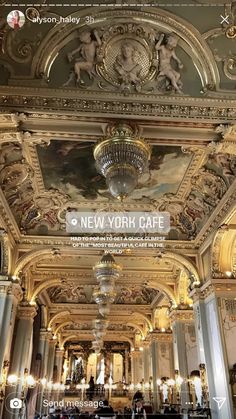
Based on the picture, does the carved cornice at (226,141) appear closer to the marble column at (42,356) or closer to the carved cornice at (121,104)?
the carved cornice at (121,104)

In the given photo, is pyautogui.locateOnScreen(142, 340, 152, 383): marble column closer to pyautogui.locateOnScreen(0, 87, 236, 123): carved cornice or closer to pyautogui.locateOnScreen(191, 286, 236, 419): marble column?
pyautogui.locateOnScreen(191, 286, 236, 419): marble column

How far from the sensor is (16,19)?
5.82 meters

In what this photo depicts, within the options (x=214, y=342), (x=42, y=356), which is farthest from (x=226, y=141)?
(x=42, y=356)

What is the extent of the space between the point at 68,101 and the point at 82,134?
818 mm

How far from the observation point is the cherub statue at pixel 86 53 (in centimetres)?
615

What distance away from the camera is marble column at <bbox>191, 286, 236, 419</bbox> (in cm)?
893

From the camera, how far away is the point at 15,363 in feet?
39.6

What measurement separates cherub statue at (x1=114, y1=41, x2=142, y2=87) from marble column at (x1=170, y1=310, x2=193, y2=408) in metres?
9.98

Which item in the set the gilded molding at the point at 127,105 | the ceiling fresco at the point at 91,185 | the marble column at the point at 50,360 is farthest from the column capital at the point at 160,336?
the gilded molding at the point at 127,105

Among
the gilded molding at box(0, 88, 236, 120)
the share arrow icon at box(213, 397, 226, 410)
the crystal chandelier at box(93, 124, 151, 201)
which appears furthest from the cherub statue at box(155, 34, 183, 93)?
the share arrow icon at box(213, 397, 226, 410)

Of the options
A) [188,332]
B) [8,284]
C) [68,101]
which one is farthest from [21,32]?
[188,332]

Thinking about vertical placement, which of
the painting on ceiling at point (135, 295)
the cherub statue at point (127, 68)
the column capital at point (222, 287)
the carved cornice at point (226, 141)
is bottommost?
the column capital at point (222, 287)

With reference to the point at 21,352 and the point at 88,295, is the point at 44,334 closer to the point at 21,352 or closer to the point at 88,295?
the point at 88,295

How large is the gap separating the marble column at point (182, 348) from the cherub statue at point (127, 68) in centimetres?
998
